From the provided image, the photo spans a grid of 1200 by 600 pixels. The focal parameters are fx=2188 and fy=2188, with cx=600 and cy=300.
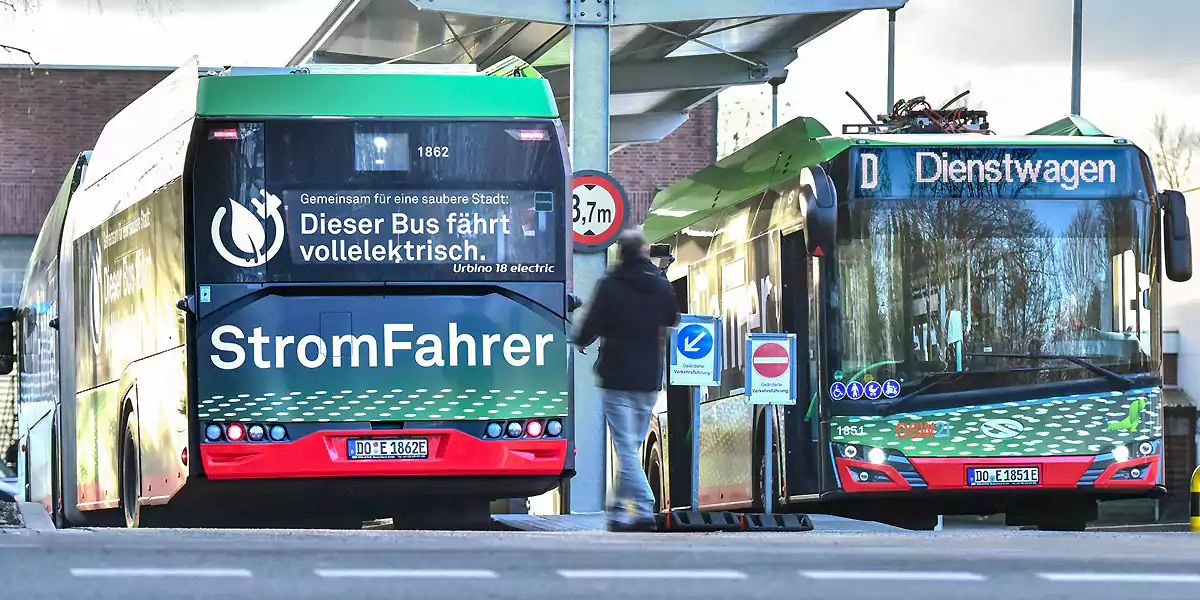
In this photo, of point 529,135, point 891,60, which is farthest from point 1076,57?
point 529,135

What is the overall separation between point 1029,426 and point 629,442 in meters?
4.14

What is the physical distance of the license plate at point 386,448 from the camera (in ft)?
45.1

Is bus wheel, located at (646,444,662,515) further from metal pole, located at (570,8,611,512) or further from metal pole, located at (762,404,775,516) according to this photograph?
metal pole, located at (762,404,775,516)

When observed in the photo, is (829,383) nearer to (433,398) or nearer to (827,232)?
(827,232)

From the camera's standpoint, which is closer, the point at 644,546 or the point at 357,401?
the point at 644,546

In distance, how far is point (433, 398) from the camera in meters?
13.8

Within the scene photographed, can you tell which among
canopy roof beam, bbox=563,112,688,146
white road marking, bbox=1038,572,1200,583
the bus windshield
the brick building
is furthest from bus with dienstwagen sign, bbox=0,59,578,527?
the brick building

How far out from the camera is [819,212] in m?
15.6

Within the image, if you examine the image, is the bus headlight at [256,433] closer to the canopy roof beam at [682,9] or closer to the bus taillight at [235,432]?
the bus taillight at [235,432]

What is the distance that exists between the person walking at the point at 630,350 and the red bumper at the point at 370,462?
83cm

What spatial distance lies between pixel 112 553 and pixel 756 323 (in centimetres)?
851

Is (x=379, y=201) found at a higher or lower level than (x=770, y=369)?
higher

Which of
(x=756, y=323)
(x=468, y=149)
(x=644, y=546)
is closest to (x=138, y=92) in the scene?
(x=756, y=323)

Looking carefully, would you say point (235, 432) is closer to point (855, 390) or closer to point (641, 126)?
point (855, 390)
